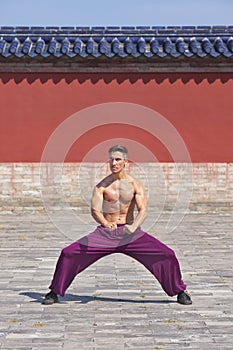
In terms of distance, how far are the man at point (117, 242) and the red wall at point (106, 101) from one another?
7370 millimetres

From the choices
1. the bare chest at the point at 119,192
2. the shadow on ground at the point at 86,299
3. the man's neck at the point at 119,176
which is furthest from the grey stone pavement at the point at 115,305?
the man's neck at the point at 119,176

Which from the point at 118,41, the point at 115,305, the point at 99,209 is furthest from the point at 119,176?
the point at 118,41

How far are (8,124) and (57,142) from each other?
928 millimetres

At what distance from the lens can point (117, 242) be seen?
680 centimetres

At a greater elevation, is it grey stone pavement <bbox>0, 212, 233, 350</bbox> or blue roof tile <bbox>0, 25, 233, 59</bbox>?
blue roof tile <bbox>0, 25, 233, 59</bbox>

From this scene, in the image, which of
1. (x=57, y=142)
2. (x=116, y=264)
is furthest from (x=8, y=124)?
(x=116, y=264)

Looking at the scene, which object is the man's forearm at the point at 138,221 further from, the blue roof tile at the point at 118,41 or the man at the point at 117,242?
the blue roof tile at the point at 118,41

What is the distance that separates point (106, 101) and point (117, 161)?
7.47 metres

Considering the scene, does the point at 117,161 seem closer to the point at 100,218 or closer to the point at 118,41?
the point at 100,218

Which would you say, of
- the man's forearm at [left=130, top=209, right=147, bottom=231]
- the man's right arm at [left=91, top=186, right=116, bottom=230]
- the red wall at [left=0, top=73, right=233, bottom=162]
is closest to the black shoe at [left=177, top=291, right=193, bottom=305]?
the man's forearm at [left=130, top=209, right=147, bottom=231]

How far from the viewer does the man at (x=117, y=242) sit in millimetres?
6812

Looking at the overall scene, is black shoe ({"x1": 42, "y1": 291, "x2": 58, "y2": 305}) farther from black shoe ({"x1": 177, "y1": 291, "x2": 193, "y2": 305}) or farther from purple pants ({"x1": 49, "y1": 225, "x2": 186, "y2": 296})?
black shoe ({"x1": 177, "y1": 291, "x2": 193, "y2": 305})

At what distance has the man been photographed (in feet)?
22.4

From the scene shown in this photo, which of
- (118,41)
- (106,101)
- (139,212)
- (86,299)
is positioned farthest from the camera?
(118,41)
